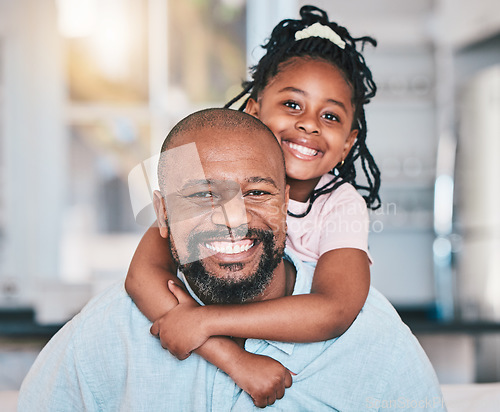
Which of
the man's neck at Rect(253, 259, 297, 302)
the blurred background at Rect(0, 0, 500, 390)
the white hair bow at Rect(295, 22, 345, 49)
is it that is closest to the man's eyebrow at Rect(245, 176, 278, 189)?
the man's neck at Rect(253, 259, 297, 302)

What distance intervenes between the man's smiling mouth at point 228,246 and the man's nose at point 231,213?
0.03m

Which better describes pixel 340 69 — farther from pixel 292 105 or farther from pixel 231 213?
pixel 231 213

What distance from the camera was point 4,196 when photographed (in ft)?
8.88

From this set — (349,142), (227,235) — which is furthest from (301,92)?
(227,235)

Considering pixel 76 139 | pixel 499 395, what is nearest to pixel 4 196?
pixel 76 139

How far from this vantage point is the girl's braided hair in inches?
40.0

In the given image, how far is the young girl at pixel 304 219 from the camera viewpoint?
0.75 m

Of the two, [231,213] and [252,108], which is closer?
[231,213]

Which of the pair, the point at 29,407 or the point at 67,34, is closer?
the point at 29,407

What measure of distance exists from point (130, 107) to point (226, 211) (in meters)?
2.17

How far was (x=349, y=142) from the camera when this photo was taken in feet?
3.42

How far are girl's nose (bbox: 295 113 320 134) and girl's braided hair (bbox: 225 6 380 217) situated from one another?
0.35ft

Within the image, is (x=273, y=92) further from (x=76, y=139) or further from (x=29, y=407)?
(x=76, y=139)

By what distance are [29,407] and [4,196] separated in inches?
82.2
